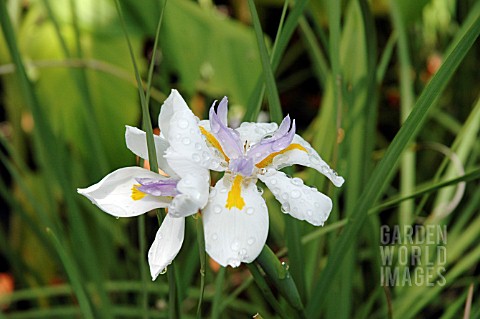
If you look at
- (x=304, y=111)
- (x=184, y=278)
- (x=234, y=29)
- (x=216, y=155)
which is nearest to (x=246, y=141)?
(x=216, y=155)

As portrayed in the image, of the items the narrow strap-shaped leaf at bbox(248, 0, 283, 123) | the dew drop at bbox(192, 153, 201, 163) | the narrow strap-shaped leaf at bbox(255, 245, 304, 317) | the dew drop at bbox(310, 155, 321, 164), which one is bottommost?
the narrow strap-shaped leaf at bbox(255, 245, 304, 317)

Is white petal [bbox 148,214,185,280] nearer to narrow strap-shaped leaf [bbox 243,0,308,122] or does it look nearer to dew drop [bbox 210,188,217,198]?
dew drop [bbox 210,188,217,198]

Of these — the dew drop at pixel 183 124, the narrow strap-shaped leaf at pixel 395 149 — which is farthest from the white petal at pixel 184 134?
the narrow strap-shaped leaf at pixel 395 149

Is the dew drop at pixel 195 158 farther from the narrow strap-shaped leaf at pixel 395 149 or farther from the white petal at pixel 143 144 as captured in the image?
the narrow strap-shaped leaf at pixel 395 149

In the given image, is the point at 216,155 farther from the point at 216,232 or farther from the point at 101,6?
the point at 101,6

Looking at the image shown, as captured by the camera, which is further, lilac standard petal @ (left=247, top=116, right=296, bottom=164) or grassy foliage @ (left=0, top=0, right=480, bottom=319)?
grassy foliage @ (left=0, top=0, right=480, bottom=319)

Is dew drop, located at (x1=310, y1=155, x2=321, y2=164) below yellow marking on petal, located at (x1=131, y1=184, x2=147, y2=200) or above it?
above

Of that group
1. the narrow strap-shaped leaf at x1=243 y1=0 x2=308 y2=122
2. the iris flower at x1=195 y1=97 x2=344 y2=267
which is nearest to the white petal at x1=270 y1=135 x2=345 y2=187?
the iris flower at x1=195 y1=97 x2=344 y2=267
